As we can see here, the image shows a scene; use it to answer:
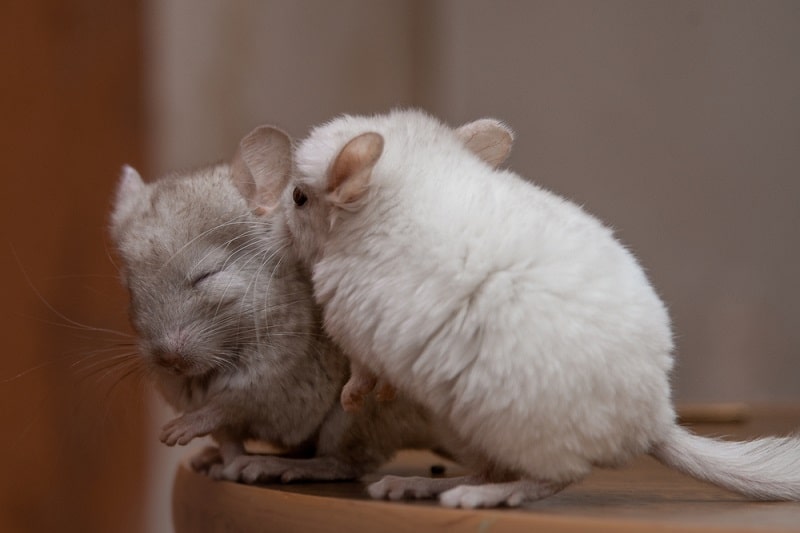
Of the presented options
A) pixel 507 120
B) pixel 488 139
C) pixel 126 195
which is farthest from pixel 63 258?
pixel 488 139

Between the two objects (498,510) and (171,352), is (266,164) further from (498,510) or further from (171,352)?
(498,510)

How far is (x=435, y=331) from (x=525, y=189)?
9.6 inches

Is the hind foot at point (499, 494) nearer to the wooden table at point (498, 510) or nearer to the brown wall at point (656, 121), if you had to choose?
the wooden table at point (498, 510)

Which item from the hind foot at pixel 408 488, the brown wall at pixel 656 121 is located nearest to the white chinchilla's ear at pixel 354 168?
the hind foot at pixel 408 488

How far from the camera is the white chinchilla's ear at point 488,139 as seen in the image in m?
1.47

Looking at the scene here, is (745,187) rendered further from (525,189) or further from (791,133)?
(525,189)

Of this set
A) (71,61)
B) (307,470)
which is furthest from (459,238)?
(71,61)

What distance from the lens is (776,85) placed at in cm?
286

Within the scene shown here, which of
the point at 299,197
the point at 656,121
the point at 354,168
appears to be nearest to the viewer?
the point at 354,168

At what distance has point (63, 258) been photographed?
256 cm

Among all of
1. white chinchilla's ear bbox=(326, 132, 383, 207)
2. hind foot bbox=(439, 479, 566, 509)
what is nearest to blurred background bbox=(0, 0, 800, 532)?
white chinchilla's ear bbox=(326, 132, 383, 207)

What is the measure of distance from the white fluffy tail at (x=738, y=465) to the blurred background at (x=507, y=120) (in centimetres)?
162

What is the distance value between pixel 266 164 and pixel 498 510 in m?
0.69

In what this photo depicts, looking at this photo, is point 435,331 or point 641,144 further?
point 641,144
